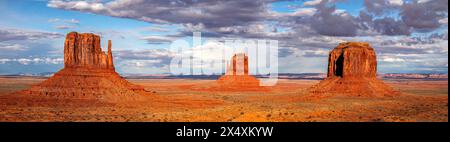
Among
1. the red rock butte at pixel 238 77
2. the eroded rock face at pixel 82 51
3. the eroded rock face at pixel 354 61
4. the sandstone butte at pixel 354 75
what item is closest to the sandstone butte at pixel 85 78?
the eroded rock face at pixel 82 51

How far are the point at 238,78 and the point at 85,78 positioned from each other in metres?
73.2

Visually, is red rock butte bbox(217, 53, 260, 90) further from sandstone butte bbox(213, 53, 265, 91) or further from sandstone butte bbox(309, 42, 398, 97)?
sandstone butte bbox(309, 42, 398, 97)

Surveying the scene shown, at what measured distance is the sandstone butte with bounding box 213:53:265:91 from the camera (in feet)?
409

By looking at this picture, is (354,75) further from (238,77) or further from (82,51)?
(82,51)

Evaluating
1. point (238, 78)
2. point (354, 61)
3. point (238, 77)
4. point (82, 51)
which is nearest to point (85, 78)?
point (82, 51)

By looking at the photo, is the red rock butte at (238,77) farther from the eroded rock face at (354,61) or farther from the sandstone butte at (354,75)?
the sandstone butte at (354,75)

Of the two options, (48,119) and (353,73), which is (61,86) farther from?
(353,73)

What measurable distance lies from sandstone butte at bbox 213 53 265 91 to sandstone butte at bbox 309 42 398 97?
123 feet

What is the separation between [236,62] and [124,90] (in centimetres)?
7213

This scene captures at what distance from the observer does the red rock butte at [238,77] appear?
412 feet

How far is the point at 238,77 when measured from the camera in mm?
131250
